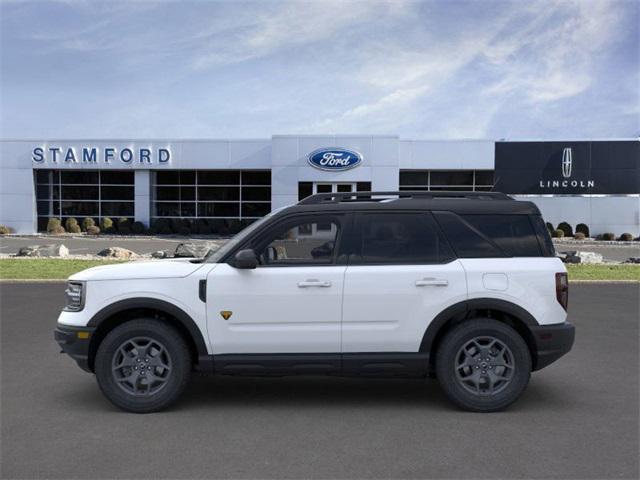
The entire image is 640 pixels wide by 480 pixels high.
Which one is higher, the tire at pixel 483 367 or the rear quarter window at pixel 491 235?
the rear quarter window at pixel 491 235

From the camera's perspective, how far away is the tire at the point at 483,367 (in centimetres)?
551

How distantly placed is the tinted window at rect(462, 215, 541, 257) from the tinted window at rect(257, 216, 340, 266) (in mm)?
1246

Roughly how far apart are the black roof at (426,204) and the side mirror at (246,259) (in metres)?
0.59

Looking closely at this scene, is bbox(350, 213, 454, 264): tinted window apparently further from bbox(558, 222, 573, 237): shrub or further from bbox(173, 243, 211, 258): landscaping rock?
bbox(558, 222, 573, 237): shrub

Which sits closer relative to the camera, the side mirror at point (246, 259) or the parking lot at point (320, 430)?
the parking lot at point (320, 430)

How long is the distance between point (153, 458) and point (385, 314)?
7.27 ft

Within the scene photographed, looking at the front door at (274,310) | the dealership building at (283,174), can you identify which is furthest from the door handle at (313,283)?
the dealership building at (283,174)

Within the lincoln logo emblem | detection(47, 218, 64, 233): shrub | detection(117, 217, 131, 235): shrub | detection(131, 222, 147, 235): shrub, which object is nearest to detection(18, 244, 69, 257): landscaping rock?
detection(131, 222, 147, 235): shrub

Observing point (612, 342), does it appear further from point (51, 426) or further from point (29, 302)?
point (29, 302)

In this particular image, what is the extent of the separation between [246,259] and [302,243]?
0.61 metres

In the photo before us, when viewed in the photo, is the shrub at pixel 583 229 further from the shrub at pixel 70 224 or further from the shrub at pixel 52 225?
the shrub at pixel 52 225

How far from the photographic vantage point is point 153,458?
14.6 ft

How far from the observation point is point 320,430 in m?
5.07

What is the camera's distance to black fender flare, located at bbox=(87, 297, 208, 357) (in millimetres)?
5488
